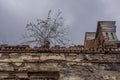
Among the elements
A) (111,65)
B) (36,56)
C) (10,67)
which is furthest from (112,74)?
(10,67)

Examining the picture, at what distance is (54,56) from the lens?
39.8 feet

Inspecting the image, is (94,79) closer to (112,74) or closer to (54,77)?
(112,74)

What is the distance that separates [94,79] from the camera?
11.8 meters

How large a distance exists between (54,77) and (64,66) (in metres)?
0.58

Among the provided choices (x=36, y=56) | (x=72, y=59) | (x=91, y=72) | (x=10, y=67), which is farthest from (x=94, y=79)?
(x=10, y=67)

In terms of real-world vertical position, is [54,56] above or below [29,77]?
above

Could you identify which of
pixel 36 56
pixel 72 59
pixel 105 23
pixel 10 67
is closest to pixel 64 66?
pixel 72 59

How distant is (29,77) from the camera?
11.8 meters

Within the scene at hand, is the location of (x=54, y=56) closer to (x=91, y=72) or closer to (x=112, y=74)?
(x=91, y=72)

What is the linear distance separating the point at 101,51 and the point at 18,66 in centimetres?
332

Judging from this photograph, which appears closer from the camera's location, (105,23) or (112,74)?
(112,74)

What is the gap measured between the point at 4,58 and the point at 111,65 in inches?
165

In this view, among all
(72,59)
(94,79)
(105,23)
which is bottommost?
(94,79)

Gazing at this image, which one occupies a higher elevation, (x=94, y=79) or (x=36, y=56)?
(x=36, y=56)
